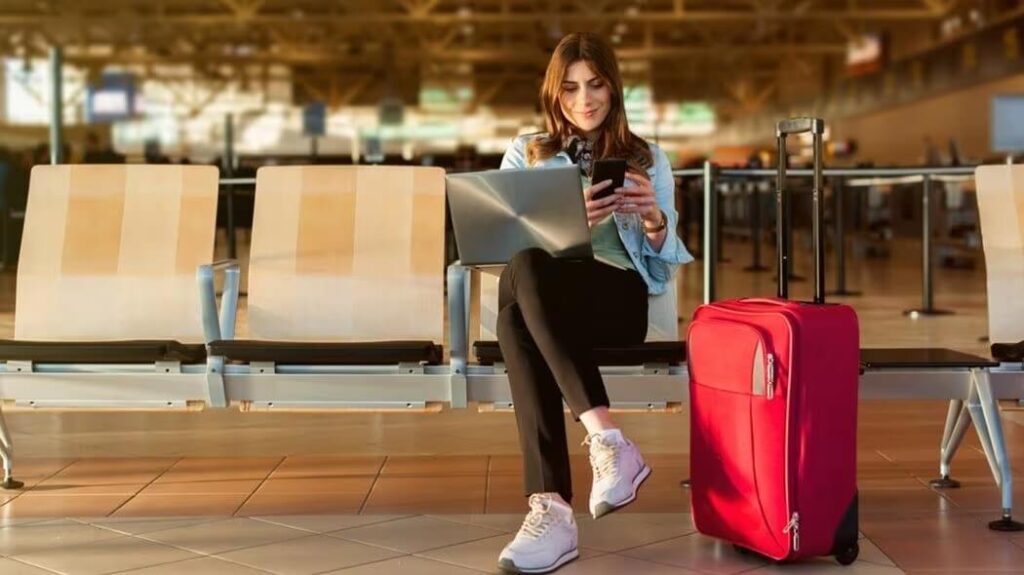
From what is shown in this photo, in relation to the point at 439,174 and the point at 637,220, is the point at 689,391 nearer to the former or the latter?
the point at 637,220

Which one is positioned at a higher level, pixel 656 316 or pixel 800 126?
pixel 800 126

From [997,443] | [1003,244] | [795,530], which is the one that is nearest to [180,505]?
[795,530]

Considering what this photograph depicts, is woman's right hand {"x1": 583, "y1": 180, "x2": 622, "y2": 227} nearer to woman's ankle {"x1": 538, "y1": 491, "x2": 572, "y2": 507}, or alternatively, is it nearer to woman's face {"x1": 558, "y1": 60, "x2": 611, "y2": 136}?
woman's face {"x1": 558, "y1": 60, "x2": 611, "y2": 136}

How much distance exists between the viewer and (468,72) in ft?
89.1

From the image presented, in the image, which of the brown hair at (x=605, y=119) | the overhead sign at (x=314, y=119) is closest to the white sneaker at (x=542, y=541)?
the brown hair at (x=605, y=119)

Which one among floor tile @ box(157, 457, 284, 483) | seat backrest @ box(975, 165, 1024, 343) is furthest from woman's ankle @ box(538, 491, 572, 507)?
seat backrest @ box(975, 165, 1024, 343)

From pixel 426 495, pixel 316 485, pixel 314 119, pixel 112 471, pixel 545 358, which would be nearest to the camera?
pixel 545 358

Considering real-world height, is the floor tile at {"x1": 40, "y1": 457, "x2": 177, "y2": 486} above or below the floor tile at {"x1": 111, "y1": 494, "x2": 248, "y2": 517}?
above

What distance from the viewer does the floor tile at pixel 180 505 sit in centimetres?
358

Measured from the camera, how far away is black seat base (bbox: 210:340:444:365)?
336 cm

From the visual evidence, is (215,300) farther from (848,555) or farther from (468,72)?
(468,72)

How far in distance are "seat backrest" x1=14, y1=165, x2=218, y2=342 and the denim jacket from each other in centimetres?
97

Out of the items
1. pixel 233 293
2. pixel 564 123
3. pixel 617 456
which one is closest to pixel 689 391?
pixel 617 456

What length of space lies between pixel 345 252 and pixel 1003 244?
172 cm
